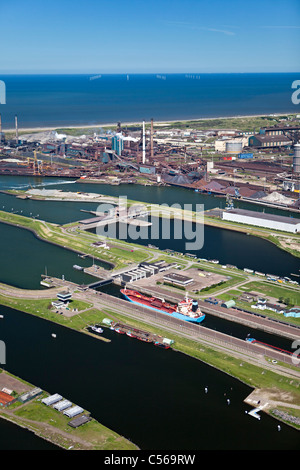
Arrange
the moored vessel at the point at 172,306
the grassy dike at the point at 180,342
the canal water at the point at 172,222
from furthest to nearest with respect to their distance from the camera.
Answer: the canal water at the point at 172,222 < the moored vessel at the point at 172,306 < the grassy dike at the point at 180,342

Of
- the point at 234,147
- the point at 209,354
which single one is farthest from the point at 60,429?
the point at 234,147

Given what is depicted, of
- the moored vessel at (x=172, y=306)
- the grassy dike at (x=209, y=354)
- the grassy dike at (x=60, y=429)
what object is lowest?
the grassy dike at (x=60, y=429)

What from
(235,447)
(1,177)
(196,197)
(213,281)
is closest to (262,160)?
(196,197)

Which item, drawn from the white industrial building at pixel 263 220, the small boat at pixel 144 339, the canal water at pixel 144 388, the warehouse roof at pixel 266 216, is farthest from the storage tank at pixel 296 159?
the canal water at pixel 144 388

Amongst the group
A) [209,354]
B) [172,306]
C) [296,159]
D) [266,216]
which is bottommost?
[209,354]

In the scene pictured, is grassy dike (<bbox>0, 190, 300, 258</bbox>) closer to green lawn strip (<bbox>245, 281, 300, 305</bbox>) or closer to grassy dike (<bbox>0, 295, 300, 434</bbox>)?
green lawn strip (<bbox>245, 281, 300, 305</bbox>)

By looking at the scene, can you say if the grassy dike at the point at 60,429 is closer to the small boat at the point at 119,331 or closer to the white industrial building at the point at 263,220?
the small boat at the point at 119,331

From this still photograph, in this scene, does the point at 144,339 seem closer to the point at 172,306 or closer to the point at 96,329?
the point at 96,329
